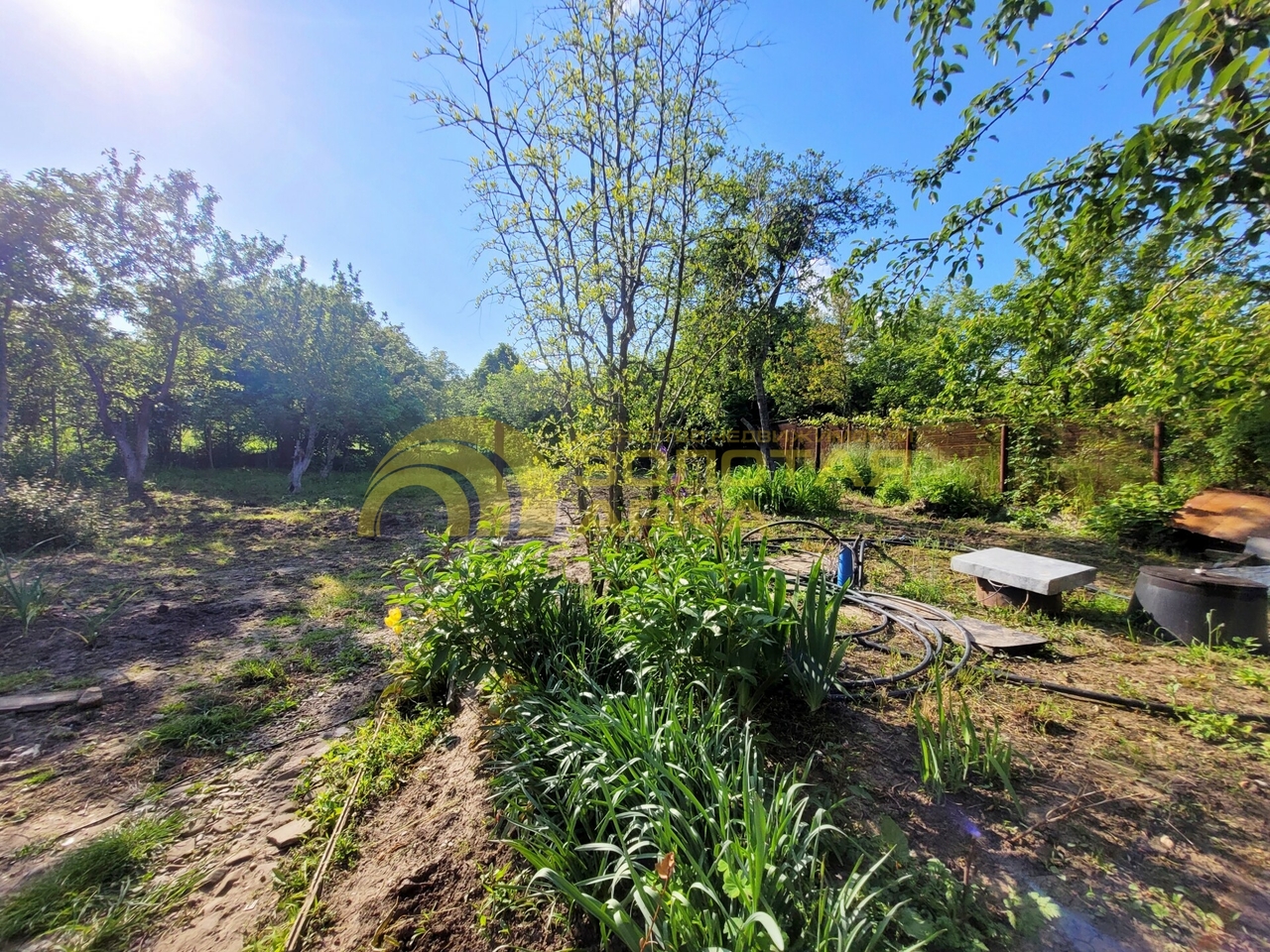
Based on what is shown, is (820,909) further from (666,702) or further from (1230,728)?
(1230,728)

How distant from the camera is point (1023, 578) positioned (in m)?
3.31

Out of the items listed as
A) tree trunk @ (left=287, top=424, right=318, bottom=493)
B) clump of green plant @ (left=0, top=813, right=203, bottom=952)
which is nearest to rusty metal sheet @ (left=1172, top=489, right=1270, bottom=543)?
clump of green plant @ (left=0, top=813, right=203, bottom=952)

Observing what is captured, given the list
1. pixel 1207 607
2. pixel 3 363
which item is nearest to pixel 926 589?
pixel 1207 607

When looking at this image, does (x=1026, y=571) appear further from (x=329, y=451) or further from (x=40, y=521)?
(x=329, y=451)

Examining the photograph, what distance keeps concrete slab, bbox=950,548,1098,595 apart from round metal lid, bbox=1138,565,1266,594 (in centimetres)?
35

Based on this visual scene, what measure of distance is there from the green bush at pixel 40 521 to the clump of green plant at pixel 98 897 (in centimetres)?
637

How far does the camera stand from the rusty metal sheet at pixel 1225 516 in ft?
13.8

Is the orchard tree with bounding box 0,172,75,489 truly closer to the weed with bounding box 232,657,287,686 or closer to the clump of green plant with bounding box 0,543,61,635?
the clump of green plant with bounding box 0,543,61,635

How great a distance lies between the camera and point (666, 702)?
1.60 meters

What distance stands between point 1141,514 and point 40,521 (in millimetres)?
13267

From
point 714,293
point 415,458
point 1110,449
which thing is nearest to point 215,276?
point 415,458

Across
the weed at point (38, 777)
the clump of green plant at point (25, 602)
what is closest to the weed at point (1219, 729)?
A: the weed at point (38, 777)

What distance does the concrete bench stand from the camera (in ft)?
10.7

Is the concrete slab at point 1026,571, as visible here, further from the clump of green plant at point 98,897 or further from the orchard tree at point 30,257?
the orchard tree at point 30,257
